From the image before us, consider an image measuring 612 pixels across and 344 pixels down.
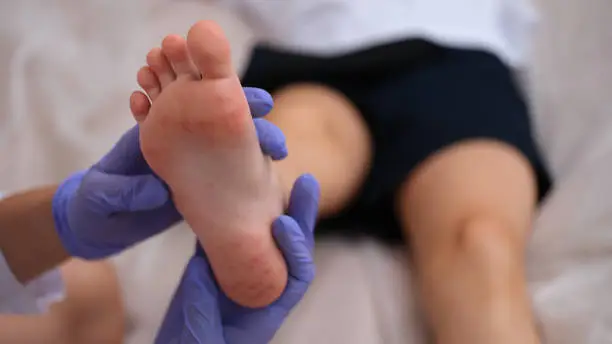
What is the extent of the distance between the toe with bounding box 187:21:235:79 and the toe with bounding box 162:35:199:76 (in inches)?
0.8

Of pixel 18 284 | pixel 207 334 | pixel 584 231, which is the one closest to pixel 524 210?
pixel 584 231

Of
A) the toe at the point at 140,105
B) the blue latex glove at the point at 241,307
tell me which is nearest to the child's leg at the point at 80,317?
the blue latex glove at the point at 241,307

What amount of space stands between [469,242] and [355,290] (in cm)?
12

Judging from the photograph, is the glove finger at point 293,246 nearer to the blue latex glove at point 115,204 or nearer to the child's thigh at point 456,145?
the blue latex glove at point 115,204

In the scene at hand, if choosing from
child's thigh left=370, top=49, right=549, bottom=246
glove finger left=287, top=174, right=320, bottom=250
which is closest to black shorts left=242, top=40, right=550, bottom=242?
child's thigh left=370, top=49, right=549, bottom=246

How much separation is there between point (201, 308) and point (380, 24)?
42cm

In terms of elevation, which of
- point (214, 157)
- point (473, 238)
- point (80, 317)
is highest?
point (214, 157)

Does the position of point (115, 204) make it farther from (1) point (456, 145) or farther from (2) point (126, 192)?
(1) point (456, 145)

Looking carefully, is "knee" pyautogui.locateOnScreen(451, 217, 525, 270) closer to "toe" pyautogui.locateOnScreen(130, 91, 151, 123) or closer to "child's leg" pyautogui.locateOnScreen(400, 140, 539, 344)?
"child's leg" pyautogui.locateOnScreen(400, 140, 539, 344)

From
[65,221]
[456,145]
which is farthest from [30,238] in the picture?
[456,145]

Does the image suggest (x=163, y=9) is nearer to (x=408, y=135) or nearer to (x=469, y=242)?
(x=408, y=135)

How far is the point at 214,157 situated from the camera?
46 centimetres

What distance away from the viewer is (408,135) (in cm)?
69

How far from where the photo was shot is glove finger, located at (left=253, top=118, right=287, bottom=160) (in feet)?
1.61
